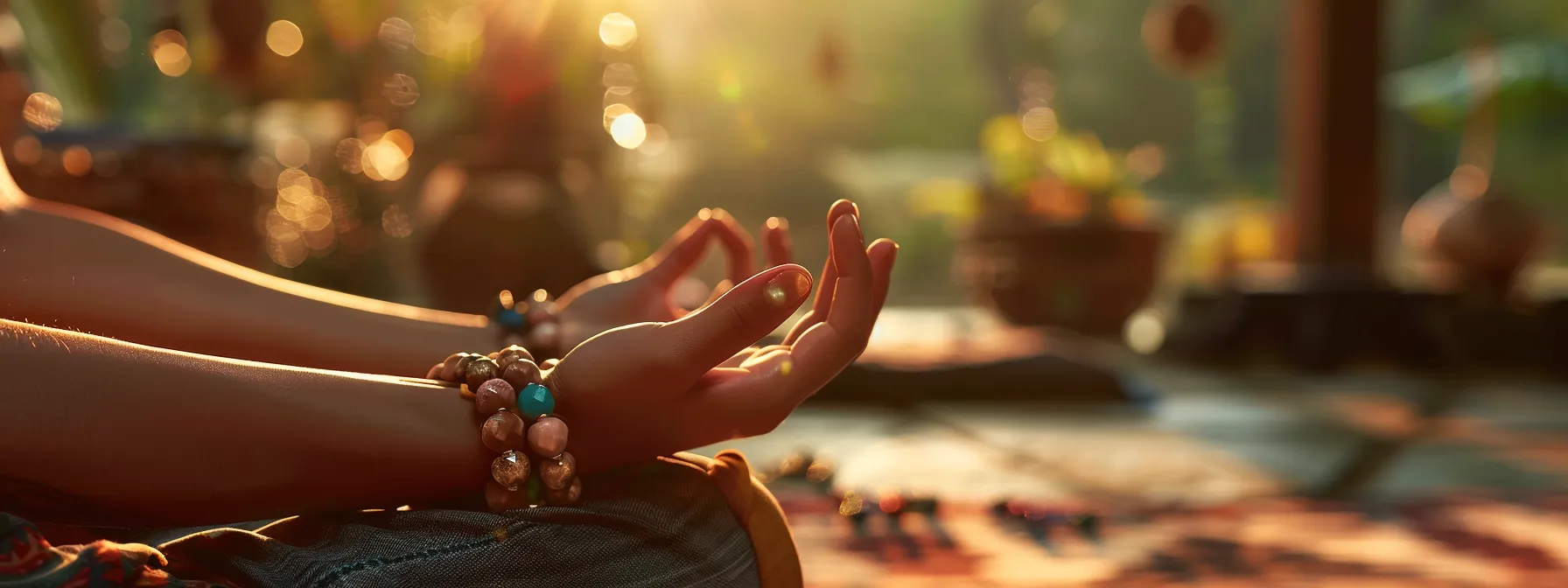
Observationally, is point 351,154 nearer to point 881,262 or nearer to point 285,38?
point 285,38

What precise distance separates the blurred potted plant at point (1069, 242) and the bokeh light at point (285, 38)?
382 cm

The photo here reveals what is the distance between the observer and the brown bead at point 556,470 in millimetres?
933

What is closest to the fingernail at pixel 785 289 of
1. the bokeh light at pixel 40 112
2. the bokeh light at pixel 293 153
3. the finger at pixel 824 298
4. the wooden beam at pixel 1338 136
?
the finger at pixel 824 298

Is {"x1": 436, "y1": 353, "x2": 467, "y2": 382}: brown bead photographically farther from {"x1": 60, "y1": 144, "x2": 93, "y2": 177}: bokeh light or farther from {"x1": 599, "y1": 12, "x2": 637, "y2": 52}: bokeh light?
{"x1": 599, "y1": 12, "x2": 637, "y2": 52}: bokeh light

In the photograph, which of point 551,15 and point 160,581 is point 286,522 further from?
point 551,15

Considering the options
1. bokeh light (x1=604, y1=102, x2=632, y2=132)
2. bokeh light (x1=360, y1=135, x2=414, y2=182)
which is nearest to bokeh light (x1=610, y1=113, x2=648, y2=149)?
bokeh light (x1=604, y1=102, x2=632, y2=132)

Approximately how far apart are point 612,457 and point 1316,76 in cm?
430

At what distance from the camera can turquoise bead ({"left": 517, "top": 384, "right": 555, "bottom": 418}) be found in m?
0.92

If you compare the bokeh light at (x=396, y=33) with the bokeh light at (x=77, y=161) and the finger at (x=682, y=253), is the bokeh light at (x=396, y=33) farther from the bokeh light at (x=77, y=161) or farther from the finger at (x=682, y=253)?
the finger at (x=682, y=253)

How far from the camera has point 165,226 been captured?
329 centimetres

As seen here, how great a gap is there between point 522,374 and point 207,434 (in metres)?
0.23

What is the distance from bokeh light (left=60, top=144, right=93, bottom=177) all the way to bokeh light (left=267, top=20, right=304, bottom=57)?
349 centimetres

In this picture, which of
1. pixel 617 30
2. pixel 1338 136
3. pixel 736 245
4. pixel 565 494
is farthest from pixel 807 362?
pixel 1338 136

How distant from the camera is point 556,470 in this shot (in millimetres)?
933
